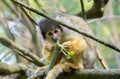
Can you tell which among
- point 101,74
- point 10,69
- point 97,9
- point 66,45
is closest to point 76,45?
point 66,45

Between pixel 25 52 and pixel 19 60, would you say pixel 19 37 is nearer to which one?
pixel 19 60

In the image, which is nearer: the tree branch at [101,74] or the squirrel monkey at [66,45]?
the tree branch at [101,74]

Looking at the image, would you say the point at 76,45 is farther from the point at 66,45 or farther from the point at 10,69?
the point at 10,69

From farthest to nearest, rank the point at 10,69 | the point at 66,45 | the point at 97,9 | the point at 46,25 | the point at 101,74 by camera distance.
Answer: the point at 97,9, the point at 46,25, the point at 66,45, the point at 10,69, the point at 101,74

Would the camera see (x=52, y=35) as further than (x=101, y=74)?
Yes

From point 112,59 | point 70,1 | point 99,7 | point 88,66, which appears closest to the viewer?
point 88,66

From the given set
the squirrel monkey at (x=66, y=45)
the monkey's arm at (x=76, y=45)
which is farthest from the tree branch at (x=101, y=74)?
the monkey's arm at (x=76, y=45)

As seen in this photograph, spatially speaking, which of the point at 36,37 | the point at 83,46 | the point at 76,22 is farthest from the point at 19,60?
the point at 83,46

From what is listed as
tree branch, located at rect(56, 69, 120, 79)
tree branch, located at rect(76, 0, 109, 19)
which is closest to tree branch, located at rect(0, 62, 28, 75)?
tree branch, located at rect(56, 69, 120, 79)

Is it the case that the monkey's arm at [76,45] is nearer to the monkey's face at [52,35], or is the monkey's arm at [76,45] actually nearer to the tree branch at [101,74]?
the monkey's face at [52,35]

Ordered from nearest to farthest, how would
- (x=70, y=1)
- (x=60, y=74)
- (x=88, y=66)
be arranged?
(x=60, y=74)
(x=88, y=66)
(x=70, y=1)

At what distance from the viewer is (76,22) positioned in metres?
3.35

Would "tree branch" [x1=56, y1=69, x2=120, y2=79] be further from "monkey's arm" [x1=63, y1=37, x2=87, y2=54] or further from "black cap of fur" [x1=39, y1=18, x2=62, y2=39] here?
"black cap of fur" [x1=39, y1=18, x2=62, y2=39]

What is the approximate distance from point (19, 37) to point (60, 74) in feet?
5.31
